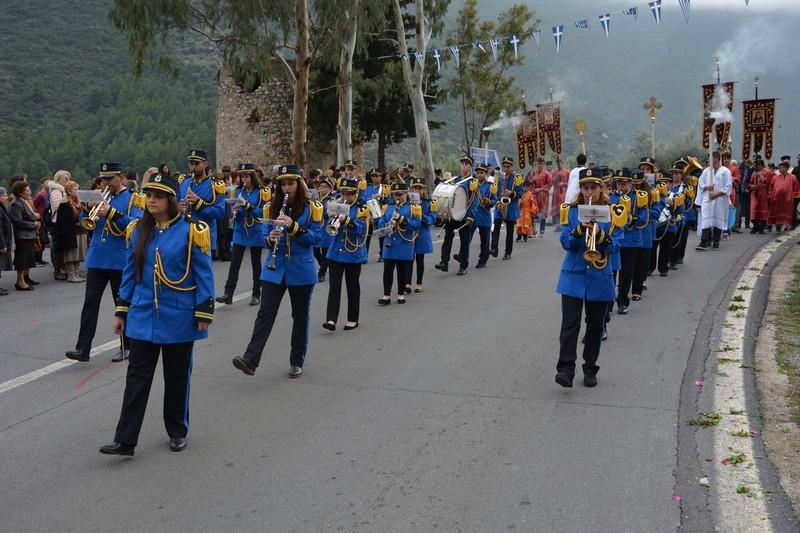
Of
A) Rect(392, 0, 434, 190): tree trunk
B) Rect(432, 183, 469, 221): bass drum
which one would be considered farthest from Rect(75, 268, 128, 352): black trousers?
Rect(392, 0, 434, 190): tree trunk

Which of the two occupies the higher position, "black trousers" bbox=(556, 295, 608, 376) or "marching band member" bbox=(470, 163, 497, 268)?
"marching band member" bbox=(470, 163, 497, 268)

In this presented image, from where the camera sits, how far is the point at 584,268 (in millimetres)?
7672

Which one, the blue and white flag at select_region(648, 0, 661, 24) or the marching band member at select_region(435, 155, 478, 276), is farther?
the blue and white flag at select_region(648, 0, 661, 24)

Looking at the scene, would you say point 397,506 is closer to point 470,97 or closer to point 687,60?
point 470,97

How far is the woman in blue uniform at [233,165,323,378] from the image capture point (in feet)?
27.0

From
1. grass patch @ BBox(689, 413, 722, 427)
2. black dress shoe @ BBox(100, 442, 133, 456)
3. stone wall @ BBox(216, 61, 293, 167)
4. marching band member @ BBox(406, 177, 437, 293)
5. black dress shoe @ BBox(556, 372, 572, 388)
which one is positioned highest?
stone wall @ BBox(216, 61, 293, 167)

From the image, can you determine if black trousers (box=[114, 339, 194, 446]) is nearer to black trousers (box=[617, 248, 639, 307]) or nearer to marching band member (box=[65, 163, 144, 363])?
marching band member (box=[65, 163, 144, 363])

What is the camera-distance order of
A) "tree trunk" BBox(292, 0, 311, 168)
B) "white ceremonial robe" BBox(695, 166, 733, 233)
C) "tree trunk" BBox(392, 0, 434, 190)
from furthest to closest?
"tree trunk" BBox(392, 0, 434, 190) < "tree trunk" BBox(292, 0, 311, 168) < "white ceremonial robe" BBox(695, 166, 733, 233)

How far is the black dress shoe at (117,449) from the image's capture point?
588cm

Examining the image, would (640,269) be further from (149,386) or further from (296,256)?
(149,386)

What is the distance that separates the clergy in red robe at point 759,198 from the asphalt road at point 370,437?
13390 millimetres

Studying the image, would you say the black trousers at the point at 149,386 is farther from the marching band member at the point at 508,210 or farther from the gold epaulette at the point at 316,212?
the marching band member at the point at 508,210

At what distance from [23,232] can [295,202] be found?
7854 mm

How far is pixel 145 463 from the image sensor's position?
5.91 m
